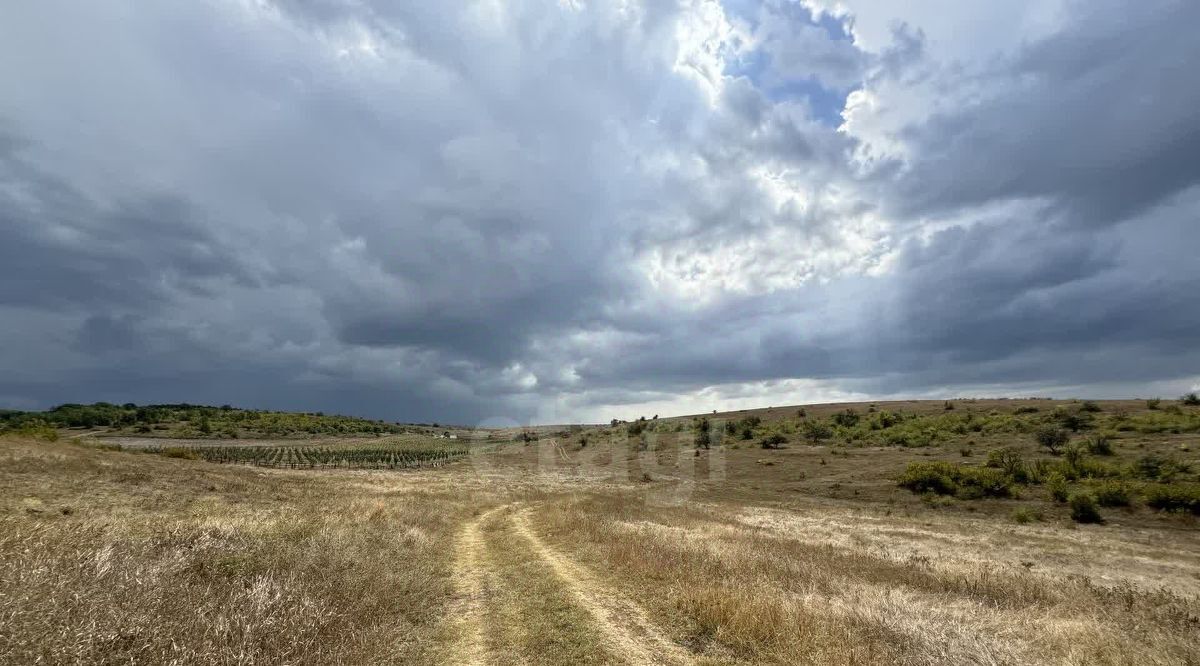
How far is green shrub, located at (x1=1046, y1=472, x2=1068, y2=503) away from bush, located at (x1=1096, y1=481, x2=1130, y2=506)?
6.24 ft

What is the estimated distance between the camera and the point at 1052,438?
154 feet

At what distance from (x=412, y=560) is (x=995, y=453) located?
49909 mm

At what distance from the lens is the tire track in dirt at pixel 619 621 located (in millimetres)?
8617

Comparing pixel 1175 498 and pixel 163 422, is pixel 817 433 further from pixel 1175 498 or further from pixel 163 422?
pixel 163 422

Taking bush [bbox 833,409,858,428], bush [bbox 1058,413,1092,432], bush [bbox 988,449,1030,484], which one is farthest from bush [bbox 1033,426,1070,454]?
bush [bbox 833,409,858,428]

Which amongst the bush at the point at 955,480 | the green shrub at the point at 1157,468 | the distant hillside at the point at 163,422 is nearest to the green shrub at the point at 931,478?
the bush at the point at 955,480

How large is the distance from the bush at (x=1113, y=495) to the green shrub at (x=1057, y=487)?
6.24 ft

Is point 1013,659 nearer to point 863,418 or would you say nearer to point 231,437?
point 863,418

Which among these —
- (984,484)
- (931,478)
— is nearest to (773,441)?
(931,478)

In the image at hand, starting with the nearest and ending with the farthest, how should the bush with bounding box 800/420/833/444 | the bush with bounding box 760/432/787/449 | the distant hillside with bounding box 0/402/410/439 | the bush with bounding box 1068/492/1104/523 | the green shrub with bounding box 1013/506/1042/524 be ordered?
1. the bush with bounding box 1068/492/1104/523
2. the green shrub with bounding box 1013/506/1042/524
3. the bush with bounding box 760/432/787/449
4. the bush with bounding box 800/420/833/444
5. the distant hillside with bounding box 0/402/410/439

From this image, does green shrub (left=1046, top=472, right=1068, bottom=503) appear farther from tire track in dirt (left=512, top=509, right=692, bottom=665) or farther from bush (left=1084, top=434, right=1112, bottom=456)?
tire track in dirt (left=512, top=509, right=692, bottom=665)

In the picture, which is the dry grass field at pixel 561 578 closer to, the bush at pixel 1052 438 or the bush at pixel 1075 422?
the bush at pixel 1052 438

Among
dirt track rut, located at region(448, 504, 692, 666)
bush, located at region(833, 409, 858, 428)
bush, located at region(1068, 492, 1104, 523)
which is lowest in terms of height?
bush, located at region(1068, 492, 1104, 523)

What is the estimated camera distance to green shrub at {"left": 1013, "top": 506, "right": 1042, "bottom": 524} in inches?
1291
